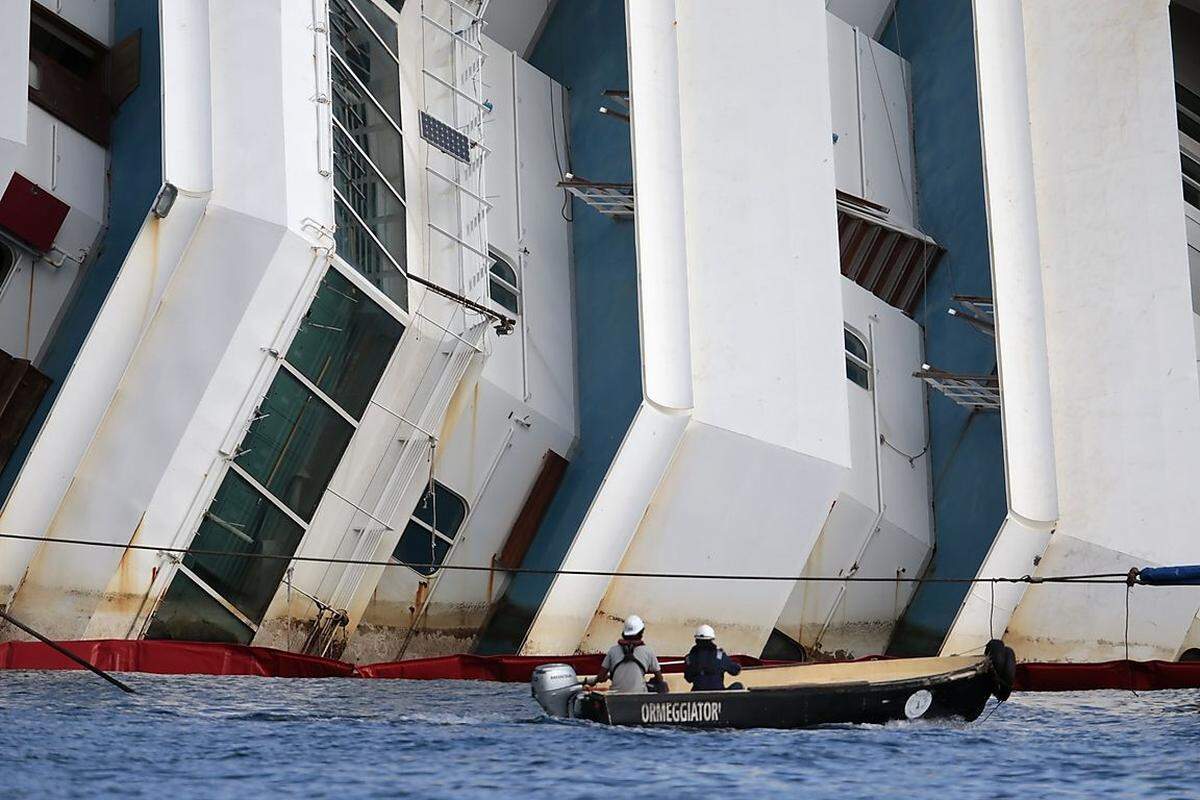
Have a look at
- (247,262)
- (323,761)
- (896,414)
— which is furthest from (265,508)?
(896,414)

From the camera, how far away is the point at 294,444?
17.5 meters

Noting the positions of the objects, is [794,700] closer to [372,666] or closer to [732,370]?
[372,666]

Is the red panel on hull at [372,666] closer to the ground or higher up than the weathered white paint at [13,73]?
closer to the ground

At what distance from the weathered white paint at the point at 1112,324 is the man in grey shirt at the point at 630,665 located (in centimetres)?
1032

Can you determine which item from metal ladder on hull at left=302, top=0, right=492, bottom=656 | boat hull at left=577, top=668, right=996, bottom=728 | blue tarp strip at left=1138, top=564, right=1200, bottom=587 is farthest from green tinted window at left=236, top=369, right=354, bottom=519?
blue tarp strip at left=1138, top=564, right=1200, bottom=587

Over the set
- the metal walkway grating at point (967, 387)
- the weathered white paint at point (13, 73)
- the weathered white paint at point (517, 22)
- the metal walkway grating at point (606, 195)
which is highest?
the weathered white paint at point (517, 22)

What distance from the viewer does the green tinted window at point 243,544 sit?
17062 millimetres

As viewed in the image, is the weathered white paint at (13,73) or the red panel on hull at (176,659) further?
the red panel on hull at (176,659)

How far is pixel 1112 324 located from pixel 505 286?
371 inches

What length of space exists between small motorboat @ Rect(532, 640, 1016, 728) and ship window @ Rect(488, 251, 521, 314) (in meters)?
6.39

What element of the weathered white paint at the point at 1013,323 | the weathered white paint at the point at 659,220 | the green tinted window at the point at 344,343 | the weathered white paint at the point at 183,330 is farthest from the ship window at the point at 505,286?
the weathered white paint at the point at 1013,323

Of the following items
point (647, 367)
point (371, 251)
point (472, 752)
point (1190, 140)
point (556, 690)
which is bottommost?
point (472, 752)

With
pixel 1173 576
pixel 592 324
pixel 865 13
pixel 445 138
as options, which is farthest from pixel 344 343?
pixel 865 13

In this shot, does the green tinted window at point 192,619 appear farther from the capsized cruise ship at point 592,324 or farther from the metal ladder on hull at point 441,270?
the metal ladder on hull at point 441,270
